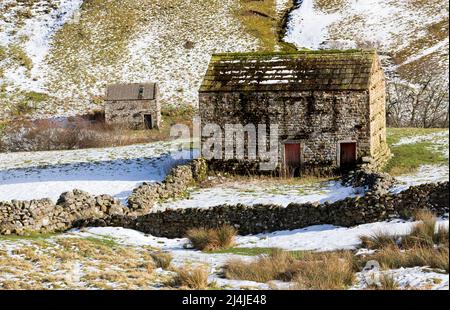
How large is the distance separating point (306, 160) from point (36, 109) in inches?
1351

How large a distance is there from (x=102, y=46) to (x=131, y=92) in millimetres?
16813

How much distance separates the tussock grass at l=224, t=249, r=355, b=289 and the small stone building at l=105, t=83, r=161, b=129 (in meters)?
39.5

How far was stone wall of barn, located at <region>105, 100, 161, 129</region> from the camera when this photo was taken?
174 ft

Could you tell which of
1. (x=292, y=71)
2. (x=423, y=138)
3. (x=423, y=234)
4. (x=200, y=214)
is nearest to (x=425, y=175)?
(x=292, y=71)

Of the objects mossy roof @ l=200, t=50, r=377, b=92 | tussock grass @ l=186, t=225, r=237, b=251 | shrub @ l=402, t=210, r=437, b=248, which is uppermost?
mossy roof @ l=200, t=50, r=377, b=92

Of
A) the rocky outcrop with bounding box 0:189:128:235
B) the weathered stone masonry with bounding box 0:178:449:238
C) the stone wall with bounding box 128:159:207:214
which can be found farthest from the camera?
the stone wall with bounding box 128:159:207:214

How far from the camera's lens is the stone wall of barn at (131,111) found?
5291cm

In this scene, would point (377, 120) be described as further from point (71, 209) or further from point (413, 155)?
point (71, 209)

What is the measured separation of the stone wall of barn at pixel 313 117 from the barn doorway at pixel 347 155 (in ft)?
0.75

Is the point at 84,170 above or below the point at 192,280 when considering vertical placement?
above

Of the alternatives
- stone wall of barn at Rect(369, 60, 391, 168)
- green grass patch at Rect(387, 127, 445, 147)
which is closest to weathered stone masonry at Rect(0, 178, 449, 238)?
stone wall of barn at Rect(369, 60, 391, 168)

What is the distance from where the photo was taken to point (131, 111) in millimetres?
53281

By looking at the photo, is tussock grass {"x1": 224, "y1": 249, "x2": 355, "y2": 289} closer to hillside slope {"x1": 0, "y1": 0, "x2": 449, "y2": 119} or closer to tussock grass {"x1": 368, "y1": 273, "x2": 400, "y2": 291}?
tussock grass {"x1": 368, "y1": 273, "x2": 400, "y2": 291}
